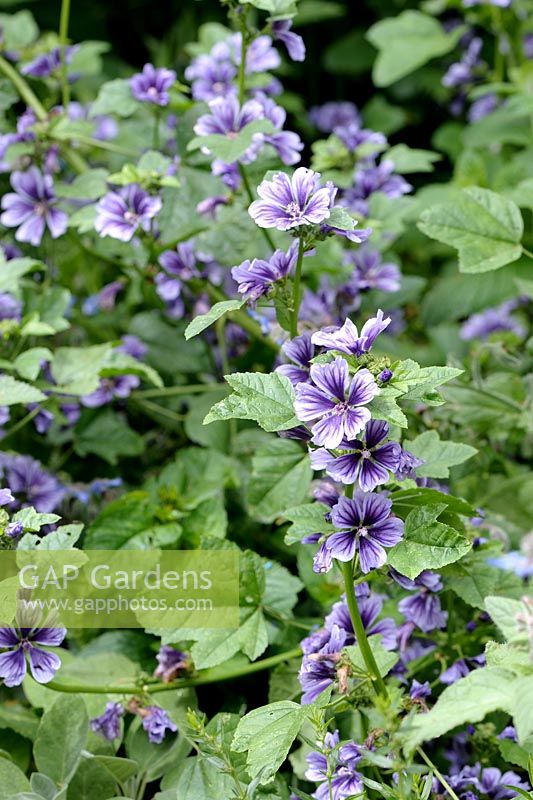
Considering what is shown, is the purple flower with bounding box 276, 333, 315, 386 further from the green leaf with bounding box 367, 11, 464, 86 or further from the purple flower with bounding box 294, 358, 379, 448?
the green leaf with bounding box 367, 11, 464, 86

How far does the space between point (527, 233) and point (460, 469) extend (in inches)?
38.5

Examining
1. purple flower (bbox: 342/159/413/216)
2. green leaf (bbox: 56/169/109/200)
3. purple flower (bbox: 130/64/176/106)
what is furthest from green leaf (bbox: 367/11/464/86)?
green leaf (bbox: 56/169/109/200)

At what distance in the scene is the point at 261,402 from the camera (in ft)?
3.71

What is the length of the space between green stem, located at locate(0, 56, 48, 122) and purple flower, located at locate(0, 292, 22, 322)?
412mm

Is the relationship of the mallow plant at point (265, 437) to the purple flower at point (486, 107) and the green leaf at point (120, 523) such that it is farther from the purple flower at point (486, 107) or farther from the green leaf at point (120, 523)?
the purple flower at point (486, 107)

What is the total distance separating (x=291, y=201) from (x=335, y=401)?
273 mm

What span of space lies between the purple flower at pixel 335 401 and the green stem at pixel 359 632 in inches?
6.2

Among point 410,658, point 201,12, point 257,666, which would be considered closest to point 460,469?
point 410,658

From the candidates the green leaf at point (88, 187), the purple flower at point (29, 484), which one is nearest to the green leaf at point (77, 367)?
the purple flower at point (29, 484)

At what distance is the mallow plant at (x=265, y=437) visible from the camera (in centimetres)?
113

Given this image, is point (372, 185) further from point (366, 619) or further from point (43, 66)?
point (366, 619)

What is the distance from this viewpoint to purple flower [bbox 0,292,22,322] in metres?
1.80

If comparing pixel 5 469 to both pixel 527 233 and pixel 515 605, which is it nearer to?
pixel 515 605

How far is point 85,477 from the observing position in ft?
6.40
